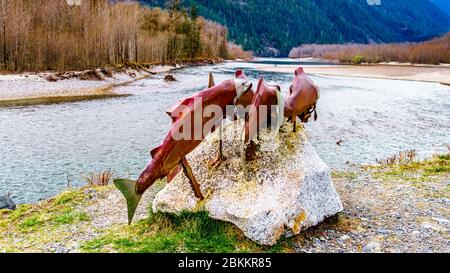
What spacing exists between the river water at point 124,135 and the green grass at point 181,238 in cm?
629

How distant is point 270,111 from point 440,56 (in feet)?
410

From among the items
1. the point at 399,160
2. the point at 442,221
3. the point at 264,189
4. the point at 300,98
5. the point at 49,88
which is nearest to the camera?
the point at 264,189

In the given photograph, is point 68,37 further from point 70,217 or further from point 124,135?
point 70,217

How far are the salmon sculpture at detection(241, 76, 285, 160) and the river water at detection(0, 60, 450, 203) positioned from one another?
7.72 m

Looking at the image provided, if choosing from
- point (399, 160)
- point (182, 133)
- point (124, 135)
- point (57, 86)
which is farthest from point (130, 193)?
point (57, 86)

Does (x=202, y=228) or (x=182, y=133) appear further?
(x=202, y=228)

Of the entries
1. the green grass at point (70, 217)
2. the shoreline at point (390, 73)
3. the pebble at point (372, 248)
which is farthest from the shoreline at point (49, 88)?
the shoreline at point (390, 73)

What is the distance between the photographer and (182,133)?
16.5ft

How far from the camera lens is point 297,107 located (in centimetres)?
652

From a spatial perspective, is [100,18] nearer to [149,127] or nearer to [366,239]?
[149,127]

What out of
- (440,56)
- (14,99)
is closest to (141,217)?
(14,99)

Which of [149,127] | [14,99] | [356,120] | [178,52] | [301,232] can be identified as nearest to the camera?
[301,232]

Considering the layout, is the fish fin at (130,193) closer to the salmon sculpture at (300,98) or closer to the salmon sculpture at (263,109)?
the salmon sculpture at (263,109)

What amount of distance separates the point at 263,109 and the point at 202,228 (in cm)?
182
